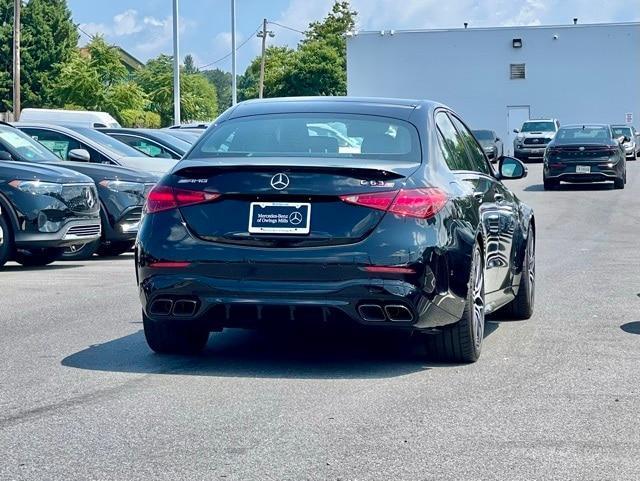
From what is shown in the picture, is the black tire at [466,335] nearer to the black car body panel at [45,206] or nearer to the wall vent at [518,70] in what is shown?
the black car body panel at [45,206]

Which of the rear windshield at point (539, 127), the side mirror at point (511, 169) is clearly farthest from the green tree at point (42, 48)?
the side mirror at point (511, 169)

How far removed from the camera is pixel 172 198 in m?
7.39

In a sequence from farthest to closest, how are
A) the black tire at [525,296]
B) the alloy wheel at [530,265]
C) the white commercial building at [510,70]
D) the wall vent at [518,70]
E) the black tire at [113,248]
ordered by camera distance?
the wall vent at [518,70]
the white commercial building at [510,70]
the black tire at [113,248]
the alloy wheel at [530,265]
the black tire at [525,296]

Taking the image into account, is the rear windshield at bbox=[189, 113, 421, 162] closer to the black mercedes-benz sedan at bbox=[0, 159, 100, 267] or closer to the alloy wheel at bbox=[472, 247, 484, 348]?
the alloy wheel at bbox=[472, 247, 484, 348]

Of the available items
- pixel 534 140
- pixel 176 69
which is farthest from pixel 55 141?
pixel 534 140

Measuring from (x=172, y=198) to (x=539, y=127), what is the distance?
44.8 m

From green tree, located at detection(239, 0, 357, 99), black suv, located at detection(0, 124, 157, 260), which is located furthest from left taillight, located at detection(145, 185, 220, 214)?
green tree, located at detection(239, 0, 357, 99)

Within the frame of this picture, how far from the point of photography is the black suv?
15.3 meters

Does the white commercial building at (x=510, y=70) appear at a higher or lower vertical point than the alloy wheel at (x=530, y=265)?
higher

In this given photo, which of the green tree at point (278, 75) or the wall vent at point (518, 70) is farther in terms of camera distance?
the green tree at point (278, 75)

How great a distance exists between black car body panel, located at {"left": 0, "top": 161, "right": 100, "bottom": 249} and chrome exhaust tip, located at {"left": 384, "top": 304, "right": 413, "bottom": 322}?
7.32 meters

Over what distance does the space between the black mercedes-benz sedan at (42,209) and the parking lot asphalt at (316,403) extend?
3.12 metres

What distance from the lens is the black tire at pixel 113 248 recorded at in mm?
16280

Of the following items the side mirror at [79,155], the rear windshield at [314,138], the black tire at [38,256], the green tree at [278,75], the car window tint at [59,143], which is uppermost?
the green tree at [278,75]
